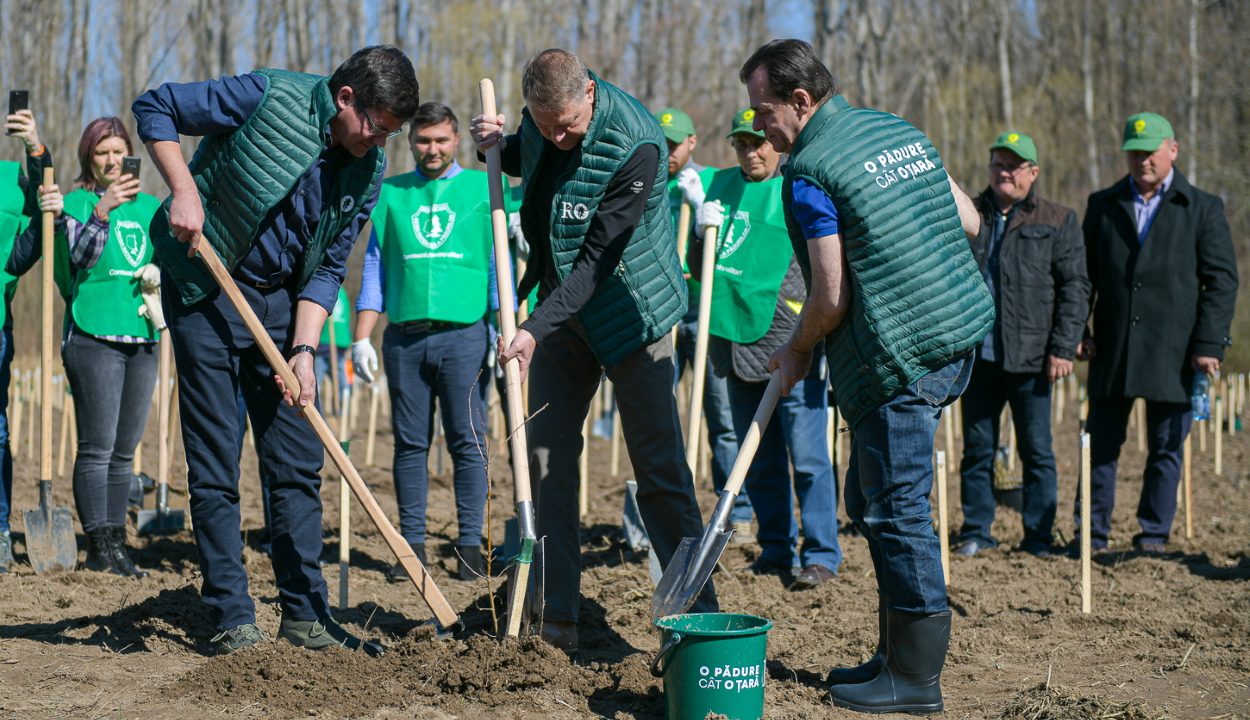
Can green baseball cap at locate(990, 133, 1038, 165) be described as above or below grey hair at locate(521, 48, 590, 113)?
above

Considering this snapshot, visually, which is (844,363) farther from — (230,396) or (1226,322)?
(1226,322)

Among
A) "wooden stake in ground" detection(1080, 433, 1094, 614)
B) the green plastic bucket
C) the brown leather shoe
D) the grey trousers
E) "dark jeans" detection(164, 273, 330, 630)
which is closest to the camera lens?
the green plastic bucket

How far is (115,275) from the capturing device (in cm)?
498

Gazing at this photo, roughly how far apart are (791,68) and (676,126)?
2.97 m

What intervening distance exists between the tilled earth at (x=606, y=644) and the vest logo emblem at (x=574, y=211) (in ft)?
4.42

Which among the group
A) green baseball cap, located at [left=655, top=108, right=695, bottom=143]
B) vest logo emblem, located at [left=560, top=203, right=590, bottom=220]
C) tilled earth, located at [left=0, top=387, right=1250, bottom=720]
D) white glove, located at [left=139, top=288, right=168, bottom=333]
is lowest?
tilled earth, located at [left=0, top=387, right=1250, bottom=720]

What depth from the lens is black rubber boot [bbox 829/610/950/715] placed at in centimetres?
308

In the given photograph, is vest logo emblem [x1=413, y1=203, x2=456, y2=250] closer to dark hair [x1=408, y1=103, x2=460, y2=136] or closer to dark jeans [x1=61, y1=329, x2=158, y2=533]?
dark hair [x1=408, y1=103, x2=460, y2=136]

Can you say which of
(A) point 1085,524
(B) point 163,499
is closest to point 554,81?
(A) point 1085,524

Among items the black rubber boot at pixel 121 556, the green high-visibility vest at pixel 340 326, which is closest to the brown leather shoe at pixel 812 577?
the black rubber boot at pixel 121 556

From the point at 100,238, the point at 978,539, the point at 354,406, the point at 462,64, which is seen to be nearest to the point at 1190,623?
the point at 978,539

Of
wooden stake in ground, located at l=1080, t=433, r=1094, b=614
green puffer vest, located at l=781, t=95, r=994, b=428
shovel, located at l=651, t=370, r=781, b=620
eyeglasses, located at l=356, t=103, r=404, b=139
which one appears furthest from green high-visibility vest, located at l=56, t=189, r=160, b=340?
wooden stake in ground, located at l=1080, t=433, r=1094, b=614

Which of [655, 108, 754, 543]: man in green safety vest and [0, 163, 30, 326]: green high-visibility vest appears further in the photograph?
[655, 108, 754, 543]: man in green safety vest

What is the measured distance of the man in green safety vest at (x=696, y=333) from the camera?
5594 mm
